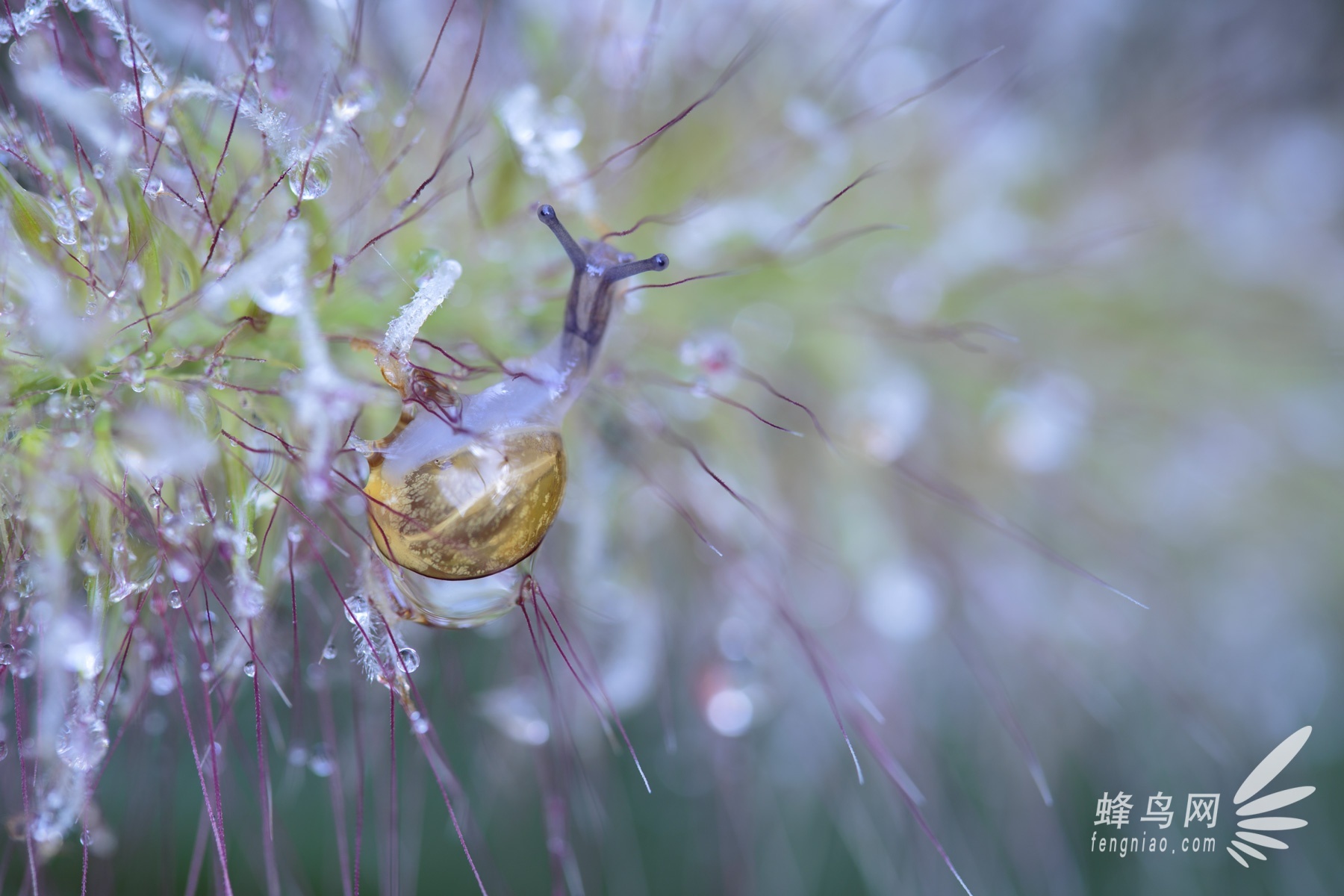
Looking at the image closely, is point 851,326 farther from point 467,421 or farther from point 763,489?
point 467,421

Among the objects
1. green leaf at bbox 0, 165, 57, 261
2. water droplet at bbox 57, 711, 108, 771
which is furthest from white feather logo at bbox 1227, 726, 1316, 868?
green leaf at bbox 0, 165, 57, 261

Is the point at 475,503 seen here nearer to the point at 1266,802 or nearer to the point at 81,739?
the point at 81,739

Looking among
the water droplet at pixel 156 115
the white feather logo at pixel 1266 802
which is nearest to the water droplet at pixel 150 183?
the water droplet at pixel 156 115

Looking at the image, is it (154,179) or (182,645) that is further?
(182,645)

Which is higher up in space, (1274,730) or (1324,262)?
(1324,262)

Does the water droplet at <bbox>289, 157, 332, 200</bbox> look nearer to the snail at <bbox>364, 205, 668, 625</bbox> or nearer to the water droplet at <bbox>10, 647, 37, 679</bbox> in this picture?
the snail at <bbox>364, 205, 668, 625</bbox>

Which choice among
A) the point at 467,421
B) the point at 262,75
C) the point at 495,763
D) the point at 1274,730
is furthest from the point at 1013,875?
the point at 262,75
